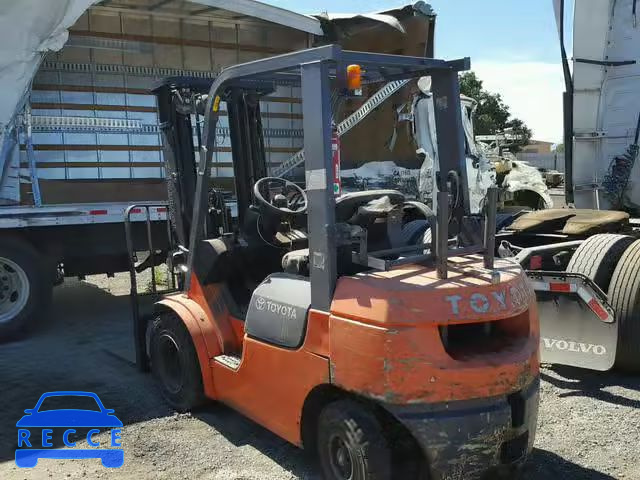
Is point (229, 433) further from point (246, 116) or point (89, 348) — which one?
point (89, 348)

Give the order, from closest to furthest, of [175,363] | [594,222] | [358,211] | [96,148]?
[358,211] → [175,363] → [594,222] → [96,148]

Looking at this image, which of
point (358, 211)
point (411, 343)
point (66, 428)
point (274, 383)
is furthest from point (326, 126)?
point (66, 428)

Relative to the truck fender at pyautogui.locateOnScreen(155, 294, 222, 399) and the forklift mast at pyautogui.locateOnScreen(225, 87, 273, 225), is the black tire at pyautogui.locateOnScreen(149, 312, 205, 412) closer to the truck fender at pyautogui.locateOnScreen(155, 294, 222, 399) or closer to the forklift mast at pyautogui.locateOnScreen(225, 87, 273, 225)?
the truck fender at pyautogui.locateOnScreen(155, 294, 222, 399)

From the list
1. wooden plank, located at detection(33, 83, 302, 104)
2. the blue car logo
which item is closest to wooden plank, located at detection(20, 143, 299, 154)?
wooden plank, located at detection(33, 83, 302, 104)

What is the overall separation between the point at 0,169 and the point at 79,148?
1776 millimetres

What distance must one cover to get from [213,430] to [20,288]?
3595 millimetres

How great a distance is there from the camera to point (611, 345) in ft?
15.6

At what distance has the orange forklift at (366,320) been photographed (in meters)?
2.91

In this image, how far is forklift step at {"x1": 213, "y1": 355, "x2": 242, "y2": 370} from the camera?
155 inches

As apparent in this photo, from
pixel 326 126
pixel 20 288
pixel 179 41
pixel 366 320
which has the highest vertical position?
pixel 179 41

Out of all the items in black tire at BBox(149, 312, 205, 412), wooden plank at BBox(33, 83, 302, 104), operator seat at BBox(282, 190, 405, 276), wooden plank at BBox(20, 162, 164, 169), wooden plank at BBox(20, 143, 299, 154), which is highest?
wooden plank at BBox(33, 83, 302, 104)

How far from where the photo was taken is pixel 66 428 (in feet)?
14.3

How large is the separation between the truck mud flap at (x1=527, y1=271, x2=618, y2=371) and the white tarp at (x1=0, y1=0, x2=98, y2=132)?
515cm

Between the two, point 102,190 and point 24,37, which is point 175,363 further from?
point 102,190
